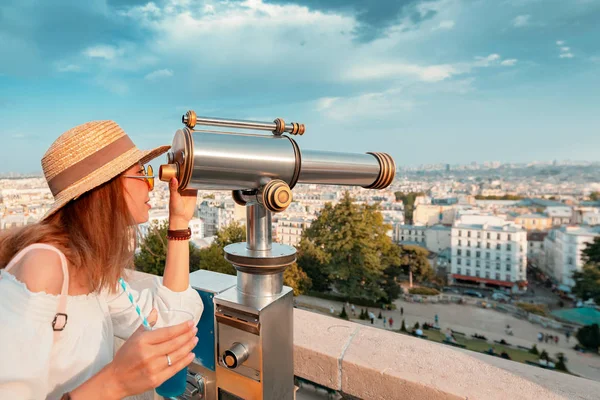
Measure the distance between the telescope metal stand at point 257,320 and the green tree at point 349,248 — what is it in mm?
18544

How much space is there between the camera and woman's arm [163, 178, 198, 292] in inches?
37.8

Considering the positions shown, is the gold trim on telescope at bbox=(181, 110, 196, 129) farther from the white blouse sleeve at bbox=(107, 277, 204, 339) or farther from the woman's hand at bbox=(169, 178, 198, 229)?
the white blouse sleeve at bbox=(107, 277, 204, 339)

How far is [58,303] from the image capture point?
0.65 metres

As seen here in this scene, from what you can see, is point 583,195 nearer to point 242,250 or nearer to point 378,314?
point 378,314

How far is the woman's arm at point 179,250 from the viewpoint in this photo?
0.96 meters

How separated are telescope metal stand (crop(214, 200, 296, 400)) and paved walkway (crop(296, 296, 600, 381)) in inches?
835

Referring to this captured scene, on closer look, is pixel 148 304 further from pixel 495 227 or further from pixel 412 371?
pixel 495 227

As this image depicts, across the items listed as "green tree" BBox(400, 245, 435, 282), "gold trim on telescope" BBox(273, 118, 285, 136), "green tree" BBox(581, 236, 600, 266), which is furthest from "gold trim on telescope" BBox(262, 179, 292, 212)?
"green tree" BBox(581, 236, 600, 266)

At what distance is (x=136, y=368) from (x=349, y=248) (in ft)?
63.6

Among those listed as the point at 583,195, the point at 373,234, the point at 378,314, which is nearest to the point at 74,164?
the point at 373,234

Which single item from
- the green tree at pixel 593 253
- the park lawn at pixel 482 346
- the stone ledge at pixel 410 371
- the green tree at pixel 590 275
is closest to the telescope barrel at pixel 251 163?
the stone ledge at pixel 410 371

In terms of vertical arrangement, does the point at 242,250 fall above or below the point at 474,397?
above

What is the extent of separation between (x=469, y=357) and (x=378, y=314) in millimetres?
22949

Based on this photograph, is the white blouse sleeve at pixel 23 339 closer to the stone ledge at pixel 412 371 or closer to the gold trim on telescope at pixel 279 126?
the gold trim on telescope at pixel 279 126
